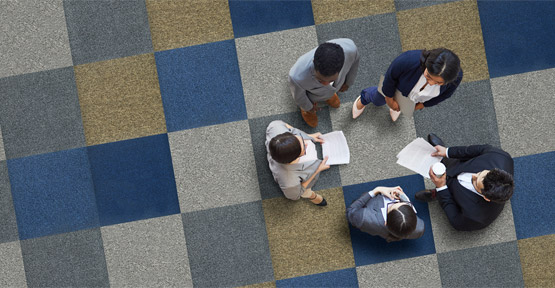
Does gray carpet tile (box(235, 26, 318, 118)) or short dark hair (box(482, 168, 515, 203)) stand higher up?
gray carpet tile (box(235, 26, 318, 118))

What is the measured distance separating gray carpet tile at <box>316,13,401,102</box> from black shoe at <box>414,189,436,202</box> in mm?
889

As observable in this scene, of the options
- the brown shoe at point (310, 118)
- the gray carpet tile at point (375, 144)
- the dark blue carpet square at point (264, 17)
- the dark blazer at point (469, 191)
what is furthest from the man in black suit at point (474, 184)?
the dark blue carpet square at point (264, 17)

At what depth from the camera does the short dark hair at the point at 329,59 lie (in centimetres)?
210

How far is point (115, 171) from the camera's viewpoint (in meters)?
3.05

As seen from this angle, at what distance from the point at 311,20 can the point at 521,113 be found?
1750 millimetres

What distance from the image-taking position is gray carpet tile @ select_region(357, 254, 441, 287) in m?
2.96

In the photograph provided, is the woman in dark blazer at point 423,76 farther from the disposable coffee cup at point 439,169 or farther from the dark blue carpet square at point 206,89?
the dark blue carpet square at point 206,89

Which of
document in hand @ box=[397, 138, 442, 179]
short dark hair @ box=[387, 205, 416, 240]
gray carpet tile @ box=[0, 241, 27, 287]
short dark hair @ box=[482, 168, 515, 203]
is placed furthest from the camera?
gray carpet tile @ box=[0, 241, 27, 287]

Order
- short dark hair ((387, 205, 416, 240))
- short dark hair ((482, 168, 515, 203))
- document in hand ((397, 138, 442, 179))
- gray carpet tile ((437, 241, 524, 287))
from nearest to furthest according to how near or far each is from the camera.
Result: short dark hair ((482, 168, 515, 203))
short dark hair ((387, 205, 416, 240))
document in hand ((397, 138, 442, 179))
gray carpet tile ((437, 241, 524, 287))

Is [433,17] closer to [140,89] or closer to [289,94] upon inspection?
[289,94]

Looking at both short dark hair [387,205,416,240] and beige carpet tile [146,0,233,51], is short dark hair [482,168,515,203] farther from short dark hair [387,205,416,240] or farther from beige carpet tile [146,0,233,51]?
beige carpet tile [146,0,233,51]

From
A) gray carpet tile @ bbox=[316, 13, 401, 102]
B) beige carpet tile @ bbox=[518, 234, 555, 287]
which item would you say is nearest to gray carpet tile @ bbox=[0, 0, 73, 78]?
gray carpet tile @ bbox=[316, 13, 401, 102]

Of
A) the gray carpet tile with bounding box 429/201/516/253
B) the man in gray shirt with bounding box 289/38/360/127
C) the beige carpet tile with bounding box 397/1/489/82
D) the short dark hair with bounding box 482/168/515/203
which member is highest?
the beige carpet tile with bounding box 397/1/489/82

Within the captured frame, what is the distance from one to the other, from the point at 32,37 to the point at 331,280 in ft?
9.84
